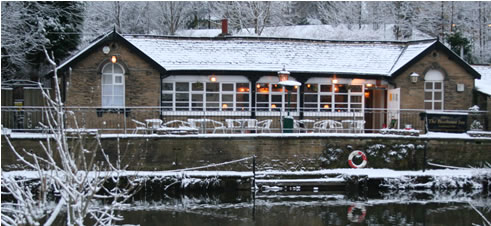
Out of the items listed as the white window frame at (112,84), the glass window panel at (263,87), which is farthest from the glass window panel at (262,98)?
the white window frame at (112,84)

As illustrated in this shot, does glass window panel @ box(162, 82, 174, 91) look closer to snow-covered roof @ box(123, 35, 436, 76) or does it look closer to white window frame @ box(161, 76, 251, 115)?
white window frame @ box(161, 76, 251, 115)

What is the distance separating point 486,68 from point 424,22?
13783 millimetres

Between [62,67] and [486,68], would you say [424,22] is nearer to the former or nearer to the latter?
[486,68]

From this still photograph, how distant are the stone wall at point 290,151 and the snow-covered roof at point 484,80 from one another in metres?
4.12

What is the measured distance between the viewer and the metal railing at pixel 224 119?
65.2 ft

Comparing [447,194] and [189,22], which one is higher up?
[189,22]

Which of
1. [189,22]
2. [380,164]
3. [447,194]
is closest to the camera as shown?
[447,194]

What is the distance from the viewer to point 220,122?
21.0 meters

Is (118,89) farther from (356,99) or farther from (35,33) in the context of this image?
(356,99)

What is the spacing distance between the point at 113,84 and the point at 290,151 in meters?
7.67

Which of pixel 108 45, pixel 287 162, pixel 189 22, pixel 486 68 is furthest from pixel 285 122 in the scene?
pixel 189 22

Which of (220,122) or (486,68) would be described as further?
(486,68)

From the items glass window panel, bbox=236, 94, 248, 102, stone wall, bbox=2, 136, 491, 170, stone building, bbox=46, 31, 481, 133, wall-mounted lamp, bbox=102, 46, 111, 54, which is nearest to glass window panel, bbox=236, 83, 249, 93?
stone building, bbox=46, 31, 481, 133

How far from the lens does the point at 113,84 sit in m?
21.2
